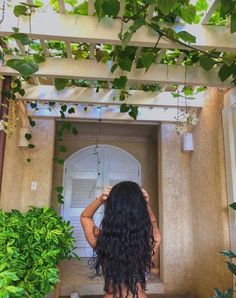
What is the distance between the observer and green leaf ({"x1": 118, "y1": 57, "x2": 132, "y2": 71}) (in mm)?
1740

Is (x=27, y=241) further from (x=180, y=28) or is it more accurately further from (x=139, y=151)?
(x=139, y=151)

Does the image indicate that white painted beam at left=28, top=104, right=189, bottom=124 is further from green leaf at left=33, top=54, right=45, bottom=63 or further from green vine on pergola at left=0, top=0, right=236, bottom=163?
green leaf at left=33, top=54, right=45, bottom=63

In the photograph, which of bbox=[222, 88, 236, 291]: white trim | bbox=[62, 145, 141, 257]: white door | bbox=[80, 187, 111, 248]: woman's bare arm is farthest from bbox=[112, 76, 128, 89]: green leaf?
bbox=[62, 145, 141, 257]: white door

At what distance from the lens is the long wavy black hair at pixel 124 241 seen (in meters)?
1.29

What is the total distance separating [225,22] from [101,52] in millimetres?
883

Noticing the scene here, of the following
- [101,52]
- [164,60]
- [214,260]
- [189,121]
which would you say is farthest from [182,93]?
[214,260]

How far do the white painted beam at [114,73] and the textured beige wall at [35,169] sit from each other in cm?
115

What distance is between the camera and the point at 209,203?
277 cm

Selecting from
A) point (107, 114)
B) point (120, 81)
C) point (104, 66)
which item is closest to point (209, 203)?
point (107, 114)

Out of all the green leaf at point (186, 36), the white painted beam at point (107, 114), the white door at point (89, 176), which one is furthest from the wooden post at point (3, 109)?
the white door at point (89, 176)

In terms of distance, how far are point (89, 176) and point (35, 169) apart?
131 centimetres

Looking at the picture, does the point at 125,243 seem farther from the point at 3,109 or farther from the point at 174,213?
the point at 174,213

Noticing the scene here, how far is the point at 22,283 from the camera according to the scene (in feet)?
3.88

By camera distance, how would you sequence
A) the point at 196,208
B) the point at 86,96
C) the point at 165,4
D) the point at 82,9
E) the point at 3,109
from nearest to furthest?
1. the point at 165,4
2. the point at 82,9
3. the point at 3,109
4. the point at 86,96
5. the point at 196,208
